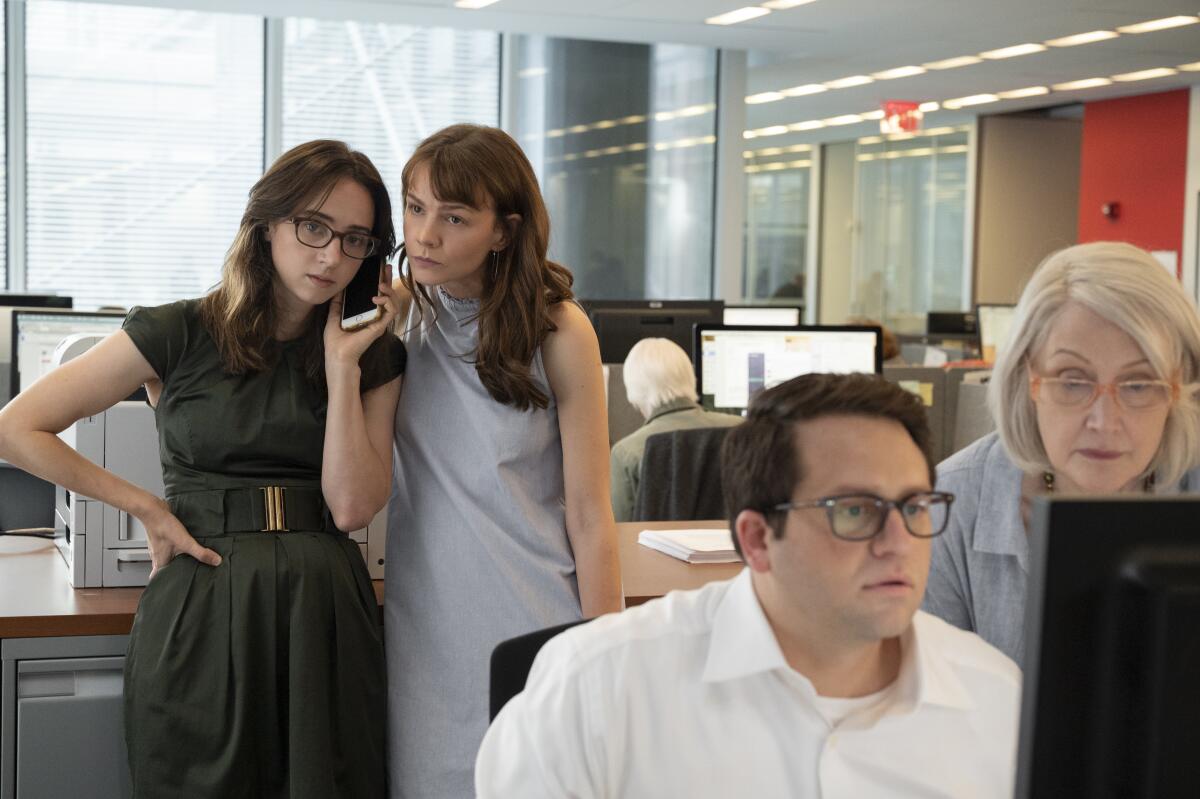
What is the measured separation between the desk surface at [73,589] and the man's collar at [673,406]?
1189mm

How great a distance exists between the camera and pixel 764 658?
1150mm

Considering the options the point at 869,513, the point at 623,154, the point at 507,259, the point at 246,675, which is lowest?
the point at 246,675

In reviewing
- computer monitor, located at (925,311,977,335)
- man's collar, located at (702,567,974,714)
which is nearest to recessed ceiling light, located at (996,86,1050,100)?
computer monitor, located at (925,311,977,335)

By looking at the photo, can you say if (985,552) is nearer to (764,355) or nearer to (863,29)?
(764,355)

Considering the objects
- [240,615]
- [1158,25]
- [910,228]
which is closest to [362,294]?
[240,615]

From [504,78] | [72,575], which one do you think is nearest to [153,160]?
[504,78]

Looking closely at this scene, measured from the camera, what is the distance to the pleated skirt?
1.96 meters

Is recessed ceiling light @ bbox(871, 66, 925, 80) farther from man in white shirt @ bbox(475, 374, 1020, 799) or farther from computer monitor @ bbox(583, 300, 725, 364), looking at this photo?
man in white shirt @ bbox(475, 374, 1020, 799)

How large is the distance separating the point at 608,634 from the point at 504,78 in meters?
8.21

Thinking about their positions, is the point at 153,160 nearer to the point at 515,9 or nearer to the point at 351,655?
the point at 515,9

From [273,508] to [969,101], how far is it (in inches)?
439

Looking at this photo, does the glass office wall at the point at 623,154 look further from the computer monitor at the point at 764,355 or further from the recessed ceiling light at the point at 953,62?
the computer monitor at the point at 764,355

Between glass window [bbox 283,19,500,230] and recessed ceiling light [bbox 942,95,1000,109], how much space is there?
196 inches

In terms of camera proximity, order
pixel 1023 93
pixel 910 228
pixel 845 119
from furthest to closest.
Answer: pixel 910 228 → pixel 845 119 → pixel 1023 93
